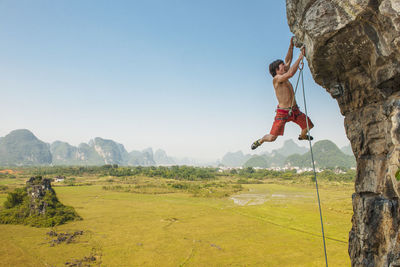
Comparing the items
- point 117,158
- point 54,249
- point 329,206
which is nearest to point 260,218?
point 329,206

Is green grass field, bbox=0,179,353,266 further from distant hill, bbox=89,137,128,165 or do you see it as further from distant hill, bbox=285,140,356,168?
distant hill, bbox=89,137,128,165

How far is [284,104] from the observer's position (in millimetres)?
3816

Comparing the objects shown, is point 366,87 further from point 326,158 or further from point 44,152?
point 44,152

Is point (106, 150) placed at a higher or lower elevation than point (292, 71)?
higher

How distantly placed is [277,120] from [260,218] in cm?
1554

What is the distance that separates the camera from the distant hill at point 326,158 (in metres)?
120

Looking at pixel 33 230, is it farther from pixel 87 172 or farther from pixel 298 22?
pixel 87 172

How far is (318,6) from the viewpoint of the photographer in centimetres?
282

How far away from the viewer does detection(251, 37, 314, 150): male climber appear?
354cm

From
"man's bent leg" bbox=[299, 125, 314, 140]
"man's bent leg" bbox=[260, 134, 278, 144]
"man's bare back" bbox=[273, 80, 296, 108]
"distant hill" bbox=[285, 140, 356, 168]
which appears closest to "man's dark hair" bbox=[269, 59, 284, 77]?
"man's bare back" bbox=[273, 80, 296, 108]

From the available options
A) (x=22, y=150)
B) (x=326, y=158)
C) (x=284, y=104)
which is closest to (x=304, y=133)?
(x=284, y=104)

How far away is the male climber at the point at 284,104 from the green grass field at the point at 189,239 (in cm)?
801

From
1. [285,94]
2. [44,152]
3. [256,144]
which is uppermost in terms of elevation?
[44,152]

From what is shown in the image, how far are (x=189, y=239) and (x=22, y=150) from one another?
566 feet
